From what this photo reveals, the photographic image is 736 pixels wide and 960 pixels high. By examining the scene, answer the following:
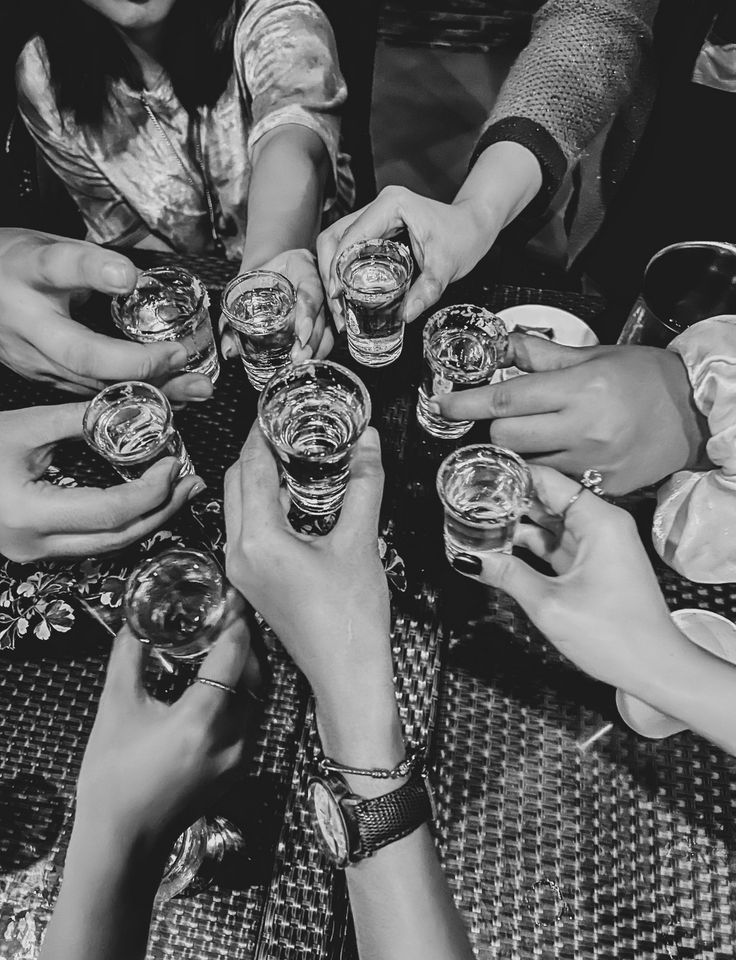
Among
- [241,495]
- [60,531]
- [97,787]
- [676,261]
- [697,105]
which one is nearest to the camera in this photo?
[97,787]

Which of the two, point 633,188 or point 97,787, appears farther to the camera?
point 633,188

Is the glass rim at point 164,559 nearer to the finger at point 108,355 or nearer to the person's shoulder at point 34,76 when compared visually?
the finger at point 108,355

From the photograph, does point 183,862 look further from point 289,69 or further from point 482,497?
point 289,69

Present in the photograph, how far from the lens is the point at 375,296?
4.89 ft

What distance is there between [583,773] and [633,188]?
8.08ft

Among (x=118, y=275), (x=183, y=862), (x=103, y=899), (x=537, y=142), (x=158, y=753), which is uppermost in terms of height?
(x=537, y=142)

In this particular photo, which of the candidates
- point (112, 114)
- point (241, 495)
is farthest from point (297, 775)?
point (112, 114)

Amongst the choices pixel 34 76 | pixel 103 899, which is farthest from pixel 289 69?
pixel 103 899

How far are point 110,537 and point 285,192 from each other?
4.01 feet

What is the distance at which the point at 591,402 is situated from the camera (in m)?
1.33

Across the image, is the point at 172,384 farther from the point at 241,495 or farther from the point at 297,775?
the point at 297,775

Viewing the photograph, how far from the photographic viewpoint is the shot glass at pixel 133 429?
4.47ft

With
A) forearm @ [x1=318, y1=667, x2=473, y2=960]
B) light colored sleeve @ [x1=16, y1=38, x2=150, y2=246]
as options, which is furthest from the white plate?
light colored sleeve @ [x1=16, y1=38, x2=150, y2=246]

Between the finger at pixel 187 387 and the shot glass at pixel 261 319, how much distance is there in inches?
5.0
